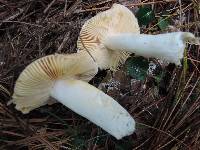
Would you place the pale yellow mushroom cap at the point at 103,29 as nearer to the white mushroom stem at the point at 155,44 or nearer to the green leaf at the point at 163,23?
the white mushroom stem at the point at 155,44

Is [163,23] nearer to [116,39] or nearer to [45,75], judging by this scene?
[116,39]

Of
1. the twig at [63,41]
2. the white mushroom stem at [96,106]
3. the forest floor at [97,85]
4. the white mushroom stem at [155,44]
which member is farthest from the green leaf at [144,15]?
the white mushroom stem at [96,106]

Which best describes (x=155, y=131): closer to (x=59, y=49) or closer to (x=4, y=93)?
(x=59, y=49)

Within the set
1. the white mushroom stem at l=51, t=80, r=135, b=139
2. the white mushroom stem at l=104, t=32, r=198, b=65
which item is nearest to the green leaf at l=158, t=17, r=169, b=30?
the white mushroom stem at l=104, t=32, r=198, b=65

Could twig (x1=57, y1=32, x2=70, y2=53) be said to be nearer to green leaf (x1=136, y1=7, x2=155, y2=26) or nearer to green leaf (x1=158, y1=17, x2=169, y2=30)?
green leaf (x1=136, y1=7, x2=155, y2=26)

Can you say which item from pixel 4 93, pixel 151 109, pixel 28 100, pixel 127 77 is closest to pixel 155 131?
pixel 151 109

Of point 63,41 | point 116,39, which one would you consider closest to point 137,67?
point 116,39
